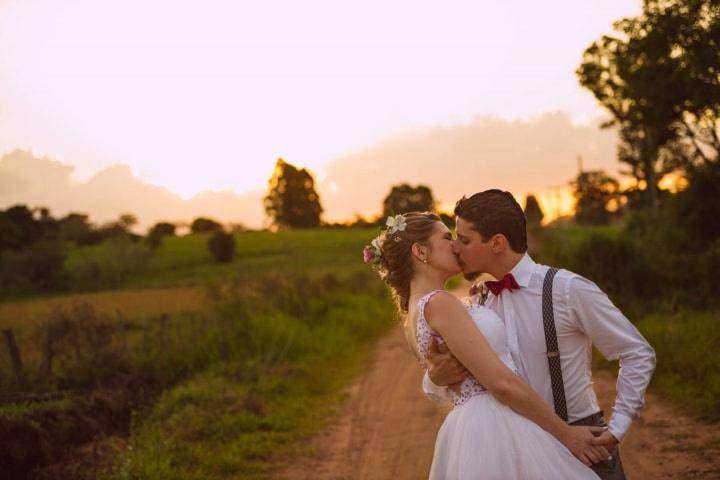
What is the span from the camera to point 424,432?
7918mm

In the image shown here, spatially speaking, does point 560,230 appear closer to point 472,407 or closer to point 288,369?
point 288,369

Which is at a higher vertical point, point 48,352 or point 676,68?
point 676,68

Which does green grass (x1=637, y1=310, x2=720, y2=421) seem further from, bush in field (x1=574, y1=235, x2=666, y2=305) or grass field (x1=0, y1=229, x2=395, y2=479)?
grass field (x1=0, y1=229, x2=395, y2=479)

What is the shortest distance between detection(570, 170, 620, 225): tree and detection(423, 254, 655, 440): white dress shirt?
8381 cm

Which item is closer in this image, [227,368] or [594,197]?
[227,368]

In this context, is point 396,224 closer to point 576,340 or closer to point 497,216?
point 497,216

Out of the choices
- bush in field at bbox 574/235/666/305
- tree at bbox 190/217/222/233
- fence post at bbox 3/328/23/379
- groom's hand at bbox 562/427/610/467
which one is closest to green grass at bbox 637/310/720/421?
bush in field at bbox 574/235/666/305

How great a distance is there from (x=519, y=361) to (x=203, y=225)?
92008mm

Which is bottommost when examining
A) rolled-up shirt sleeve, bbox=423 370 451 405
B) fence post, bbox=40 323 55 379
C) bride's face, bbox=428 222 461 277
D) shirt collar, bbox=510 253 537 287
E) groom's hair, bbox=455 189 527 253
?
fence post, bbox=40 323 55 379

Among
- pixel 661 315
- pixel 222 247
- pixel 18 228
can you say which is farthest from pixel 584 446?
pixel 222 247

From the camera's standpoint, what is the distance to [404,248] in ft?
12.1

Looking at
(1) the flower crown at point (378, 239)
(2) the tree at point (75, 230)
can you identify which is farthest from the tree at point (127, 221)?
(1) the flower crown at point (378, 239)

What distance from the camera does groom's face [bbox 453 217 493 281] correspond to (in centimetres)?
323

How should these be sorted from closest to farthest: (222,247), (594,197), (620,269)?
(620,269) < (222,247) < (594,197)
